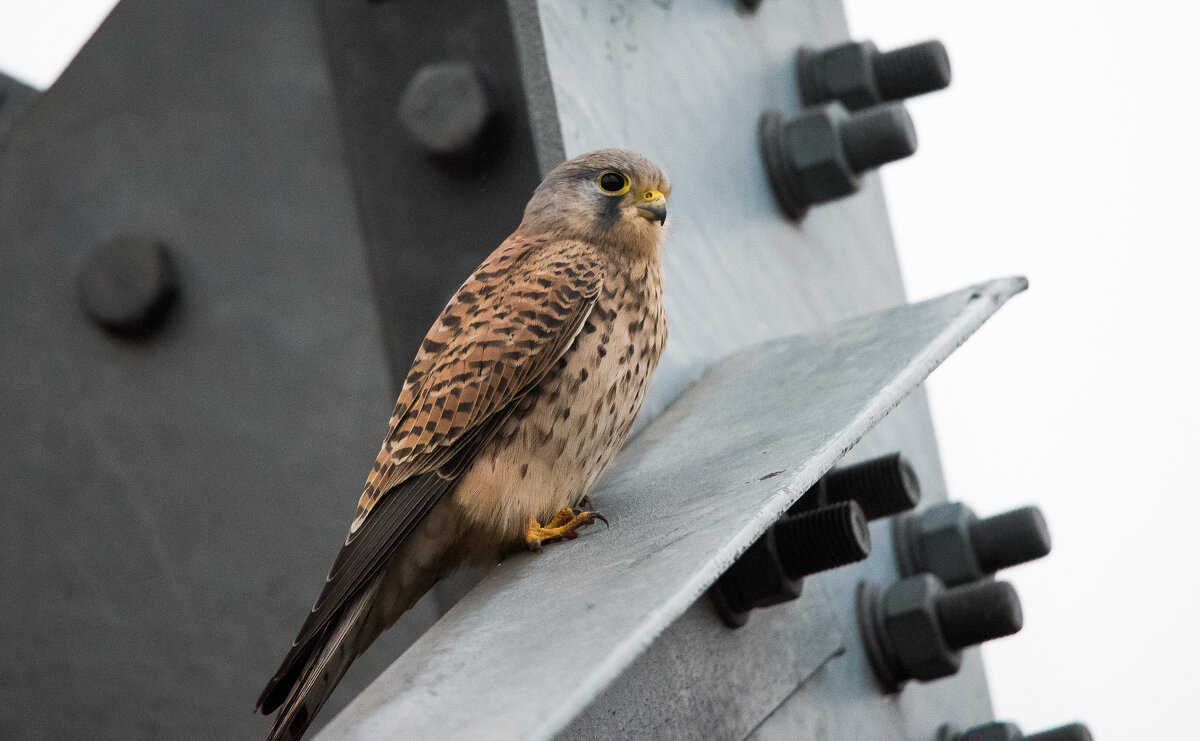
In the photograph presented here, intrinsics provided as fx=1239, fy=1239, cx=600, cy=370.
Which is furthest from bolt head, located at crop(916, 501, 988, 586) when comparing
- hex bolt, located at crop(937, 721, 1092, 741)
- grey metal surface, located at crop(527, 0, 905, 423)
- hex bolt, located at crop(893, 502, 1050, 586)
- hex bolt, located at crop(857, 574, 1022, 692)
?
grey metal surface, located at crop(527, 0, 905, 423)

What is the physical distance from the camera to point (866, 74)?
9.66ft

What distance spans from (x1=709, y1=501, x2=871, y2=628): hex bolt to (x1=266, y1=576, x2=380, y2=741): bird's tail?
A: 0.52 metres

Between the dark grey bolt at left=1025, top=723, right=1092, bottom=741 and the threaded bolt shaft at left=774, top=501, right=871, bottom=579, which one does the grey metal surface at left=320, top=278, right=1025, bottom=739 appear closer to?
the threaded bolt shaft at left=774, top=501, right=871, bottom=579

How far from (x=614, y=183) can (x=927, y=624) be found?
1.02 meters

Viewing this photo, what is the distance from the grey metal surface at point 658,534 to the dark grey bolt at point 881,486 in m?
0.22

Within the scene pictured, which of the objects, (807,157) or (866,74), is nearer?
(807,157)

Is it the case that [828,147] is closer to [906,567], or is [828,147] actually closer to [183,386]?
[906,567]

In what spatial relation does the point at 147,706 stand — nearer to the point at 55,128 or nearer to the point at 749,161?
the point at 55,128

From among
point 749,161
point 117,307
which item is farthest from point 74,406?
point 749,161

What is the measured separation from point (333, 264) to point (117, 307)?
0.40m

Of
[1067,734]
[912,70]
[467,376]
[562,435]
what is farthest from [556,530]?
[912,70]

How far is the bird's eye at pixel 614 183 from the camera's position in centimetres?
210

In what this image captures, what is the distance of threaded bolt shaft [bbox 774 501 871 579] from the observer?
1.81 meters

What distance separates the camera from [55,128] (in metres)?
2.41
